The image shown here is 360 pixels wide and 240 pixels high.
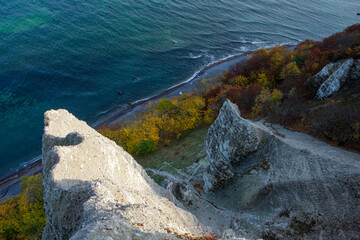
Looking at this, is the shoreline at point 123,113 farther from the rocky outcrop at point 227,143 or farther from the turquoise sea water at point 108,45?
the rocky outcrop at point 227,143

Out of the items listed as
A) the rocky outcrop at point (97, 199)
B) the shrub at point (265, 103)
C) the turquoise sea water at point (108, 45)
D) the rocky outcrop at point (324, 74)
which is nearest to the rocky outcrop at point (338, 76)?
the rocky outcrop at point (324, 74)

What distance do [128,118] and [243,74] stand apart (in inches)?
1338

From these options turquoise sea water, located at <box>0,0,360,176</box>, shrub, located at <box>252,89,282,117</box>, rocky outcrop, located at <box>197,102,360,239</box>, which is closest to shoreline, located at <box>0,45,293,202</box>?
turquoise sea water, located at <box>0,0,360,176</box>

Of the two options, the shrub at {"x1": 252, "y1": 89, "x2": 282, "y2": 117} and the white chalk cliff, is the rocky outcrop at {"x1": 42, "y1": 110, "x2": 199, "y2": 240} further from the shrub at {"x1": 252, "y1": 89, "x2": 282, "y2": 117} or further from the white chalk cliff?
the shrub at {"x1": 252, "y1": 89, "x2": 282, "y2": 117}

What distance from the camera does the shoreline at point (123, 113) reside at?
4803cm

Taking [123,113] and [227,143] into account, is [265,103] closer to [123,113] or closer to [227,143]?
[227,143]

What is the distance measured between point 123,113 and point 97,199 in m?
49.9

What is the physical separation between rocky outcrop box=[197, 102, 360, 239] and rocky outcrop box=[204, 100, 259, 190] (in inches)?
4.8

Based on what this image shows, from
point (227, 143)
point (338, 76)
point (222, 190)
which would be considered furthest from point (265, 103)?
point (222, 190)

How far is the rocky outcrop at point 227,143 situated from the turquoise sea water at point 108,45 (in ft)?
144

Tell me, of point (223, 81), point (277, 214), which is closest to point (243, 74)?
point (223, 81)

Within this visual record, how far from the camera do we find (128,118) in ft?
198

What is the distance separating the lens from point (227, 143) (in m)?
25.7

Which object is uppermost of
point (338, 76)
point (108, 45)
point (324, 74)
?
point (338, 76)
